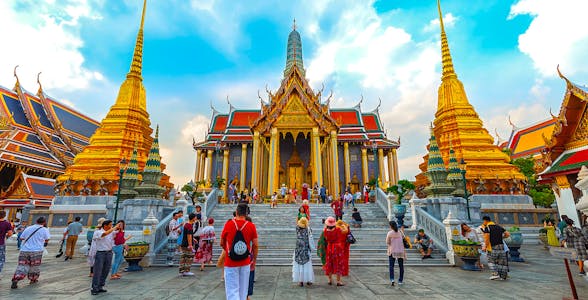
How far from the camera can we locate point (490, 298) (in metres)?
4.44

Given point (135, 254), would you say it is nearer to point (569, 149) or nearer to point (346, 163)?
point (569, 149)

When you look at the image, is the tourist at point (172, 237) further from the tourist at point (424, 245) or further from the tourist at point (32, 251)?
the tourist at point (424, 245)

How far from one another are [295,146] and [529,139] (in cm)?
2156

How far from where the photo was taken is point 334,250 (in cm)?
535

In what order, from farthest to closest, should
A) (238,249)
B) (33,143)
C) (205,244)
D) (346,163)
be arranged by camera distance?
1. (346,163)
2. (33,143)
3. (205,244)
4. (238,249)

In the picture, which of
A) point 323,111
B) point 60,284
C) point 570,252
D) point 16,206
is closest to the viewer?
point 570,252

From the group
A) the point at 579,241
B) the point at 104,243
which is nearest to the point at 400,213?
the point at 579,241

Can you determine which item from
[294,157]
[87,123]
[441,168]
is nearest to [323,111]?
[294,157]

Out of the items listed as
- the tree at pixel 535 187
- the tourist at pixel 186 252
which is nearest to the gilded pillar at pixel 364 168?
the tree at pixel 535 187

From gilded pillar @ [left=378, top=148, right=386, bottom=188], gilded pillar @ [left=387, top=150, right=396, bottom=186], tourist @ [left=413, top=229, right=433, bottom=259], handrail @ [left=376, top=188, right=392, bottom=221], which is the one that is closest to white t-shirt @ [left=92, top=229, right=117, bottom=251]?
tourist @ [left=413, top=229, right=433, bottom=259]

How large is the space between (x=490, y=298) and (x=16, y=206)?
85.1 ft

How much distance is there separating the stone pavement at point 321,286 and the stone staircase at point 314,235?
831 mm

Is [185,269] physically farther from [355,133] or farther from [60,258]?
[355,133]

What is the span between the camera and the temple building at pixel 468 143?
52.6ft
